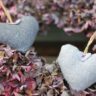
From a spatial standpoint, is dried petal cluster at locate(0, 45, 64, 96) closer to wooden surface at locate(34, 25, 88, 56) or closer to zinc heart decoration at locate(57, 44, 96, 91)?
zinc heart decoration at locate(57, 44, 96, 91)

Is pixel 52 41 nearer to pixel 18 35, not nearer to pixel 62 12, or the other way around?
pixel 62 12

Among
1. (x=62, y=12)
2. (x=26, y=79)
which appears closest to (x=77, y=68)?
(x=26, y=79)

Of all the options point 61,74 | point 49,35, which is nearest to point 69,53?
point 61,74

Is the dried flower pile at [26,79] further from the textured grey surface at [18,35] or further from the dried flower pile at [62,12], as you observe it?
the dried flower pile at [62,12]

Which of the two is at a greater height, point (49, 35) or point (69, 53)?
point (69, 53)

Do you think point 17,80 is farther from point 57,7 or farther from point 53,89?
point 57,7
